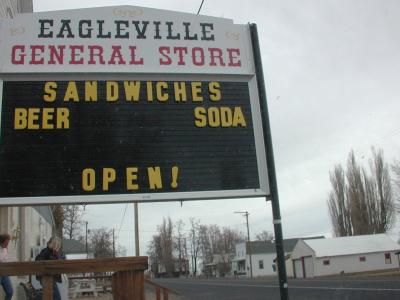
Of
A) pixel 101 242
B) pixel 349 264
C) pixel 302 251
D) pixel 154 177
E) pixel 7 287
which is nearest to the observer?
pixel 154 177

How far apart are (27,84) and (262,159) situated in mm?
3031

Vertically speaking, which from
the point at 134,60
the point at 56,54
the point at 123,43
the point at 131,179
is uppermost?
the point at 123,43

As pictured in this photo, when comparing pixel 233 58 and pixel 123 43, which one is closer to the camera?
pixel 123 43

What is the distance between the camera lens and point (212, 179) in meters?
6.46

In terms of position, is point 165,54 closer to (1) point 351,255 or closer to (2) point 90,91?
(2) point 90,91

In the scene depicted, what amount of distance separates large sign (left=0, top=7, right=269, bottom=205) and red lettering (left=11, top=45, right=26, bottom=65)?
0.04ft

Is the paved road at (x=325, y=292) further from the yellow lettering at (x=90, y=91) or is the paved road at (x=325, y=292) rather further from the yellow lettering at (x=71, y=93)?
the yellow lettering at (x=71, y=93)

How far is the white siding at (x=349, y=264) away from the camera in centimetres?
5841

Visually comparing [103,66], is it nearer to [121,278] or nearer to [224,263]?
[121,278]

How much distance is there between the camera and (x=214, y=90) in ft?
22.9

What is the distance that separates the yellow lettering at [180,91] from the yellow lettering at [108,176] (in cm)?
128

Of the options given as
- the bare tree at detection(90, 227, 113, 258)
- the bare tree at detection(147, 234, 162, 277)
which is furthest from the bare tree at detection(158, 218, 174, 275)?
the bare tree at detection(90, 227, 113, 258)

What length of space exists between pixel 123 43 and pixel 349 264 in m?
56.5

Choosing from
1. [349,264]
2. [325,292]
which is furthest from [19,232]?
[349,264]
